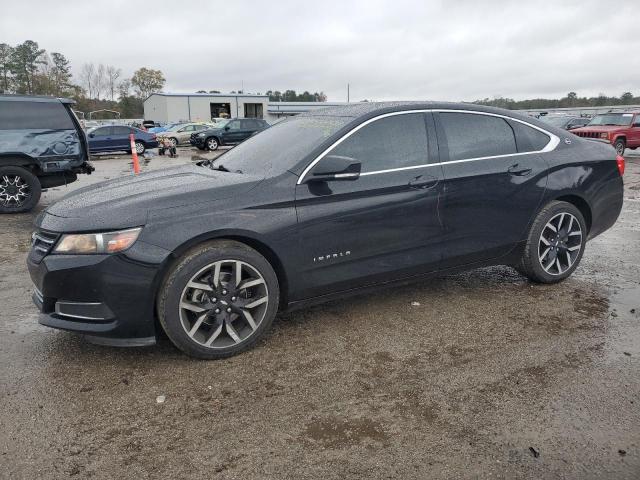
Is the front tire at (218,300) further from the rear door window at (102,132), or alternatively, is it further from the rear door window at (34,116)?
the rear door window at (102,132)

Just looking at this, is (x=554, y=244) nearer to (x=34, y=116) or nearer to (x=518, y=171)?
(x=518, y=171)

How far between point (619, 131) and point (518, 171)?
57.5 feet

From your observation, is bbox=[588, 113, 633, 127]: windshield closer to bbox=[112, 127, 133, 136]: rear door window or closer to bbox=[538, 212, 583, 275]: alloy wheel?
bbox=[538, 212, 583, 275]: alloy wheel

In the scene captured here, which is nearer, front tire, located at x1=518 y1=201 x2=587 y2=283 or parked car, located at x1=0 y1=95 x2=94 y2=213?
front tire, located at x1=518 y1=201 x2=587 y2=283

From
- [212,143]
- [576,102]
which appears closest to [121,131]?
[212,143]

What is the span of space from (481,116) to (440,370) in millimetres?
2262

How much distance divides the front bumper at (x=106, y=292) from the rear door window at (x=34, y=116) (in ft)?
21.6

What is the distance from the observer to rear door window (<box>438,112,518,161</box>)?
4129 mm

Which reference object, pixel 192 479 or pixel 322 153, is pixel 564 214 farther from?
pixel 192 479

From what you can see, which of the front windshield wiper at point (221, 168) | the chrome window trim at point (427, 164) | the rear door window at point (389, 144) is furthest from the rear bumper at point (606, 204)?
the front windshield wiper at point (221, 168)

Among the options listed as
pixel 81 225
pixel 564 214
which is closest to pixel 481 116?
pixel 564 214

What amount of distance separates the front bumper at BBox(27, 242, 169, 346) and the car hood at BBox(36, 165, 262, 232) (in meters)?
0.20

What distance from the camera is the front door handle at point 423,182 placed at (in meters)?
3.85

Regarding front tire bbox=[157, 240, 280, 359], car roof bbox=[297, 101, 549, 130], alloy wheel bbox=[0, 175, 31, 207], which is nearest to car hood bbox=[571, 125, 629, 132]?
car roof bbox=[297, 101, 549, 130]
